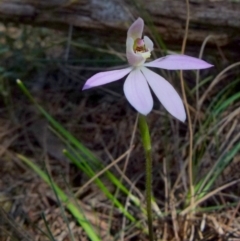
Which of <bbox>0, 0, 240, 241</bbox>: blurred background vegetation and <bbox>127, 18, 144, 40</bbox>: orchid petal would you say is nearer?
<bbox>127, 18, 144, 40</bbox>: orchid petal

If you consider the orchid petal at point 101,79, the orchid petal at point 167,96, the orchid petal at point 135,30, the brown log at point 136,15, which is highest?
the orchid petal at point 135,30

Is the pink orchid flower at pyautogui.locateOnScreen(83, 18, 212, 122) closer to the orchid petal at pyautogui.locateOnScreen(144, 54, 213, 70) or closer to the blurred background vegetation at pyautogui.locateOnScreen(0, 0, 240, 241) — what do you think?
the orchid petal at pyautogui.locateOnScreen(144, 54, 213, 70)

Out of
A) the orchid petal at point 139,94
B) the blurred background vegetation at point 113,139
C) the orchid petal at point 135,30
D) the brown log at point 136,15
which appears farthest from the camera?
the brown log at point 136,15

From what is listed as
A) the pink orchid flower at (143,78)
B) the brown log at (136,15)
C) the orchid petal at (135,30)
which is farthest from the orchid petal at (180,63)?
the brown log at (136,15)

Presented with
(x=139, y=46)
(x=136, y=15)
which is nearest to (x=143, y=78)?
(x=139, y=46)

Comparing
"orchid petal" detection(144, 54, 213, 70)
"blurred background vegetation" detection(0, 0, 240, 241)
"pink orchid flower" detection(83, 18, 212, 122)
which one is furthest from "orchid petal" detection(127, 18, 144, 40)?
"blurred background vegetation" detection(0, 0, 240, 241)

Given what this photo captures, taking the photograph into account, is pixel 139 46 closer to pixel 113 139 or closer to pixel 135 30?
pixel 135 30

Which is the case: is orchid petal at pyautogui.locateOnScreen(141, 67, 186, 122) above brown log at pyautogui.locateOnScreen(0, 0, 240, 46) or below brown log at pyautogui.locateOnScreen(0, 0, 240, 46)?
above

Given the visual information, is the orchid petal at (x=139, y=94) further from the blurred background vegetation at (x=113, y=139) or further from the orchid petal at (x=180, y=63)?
the blurred background vegetation at (x=113, y=139)

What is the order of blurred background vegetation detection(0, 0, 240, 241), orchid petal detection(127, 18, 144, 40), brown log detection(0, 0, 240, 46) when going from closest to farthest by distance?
1. orchid petal detection(127, 18, 144, 40)
2. blurred background vegetation detection(0, 0, 240, 241)
3. brown log detection(0, 0, 240, 46)
